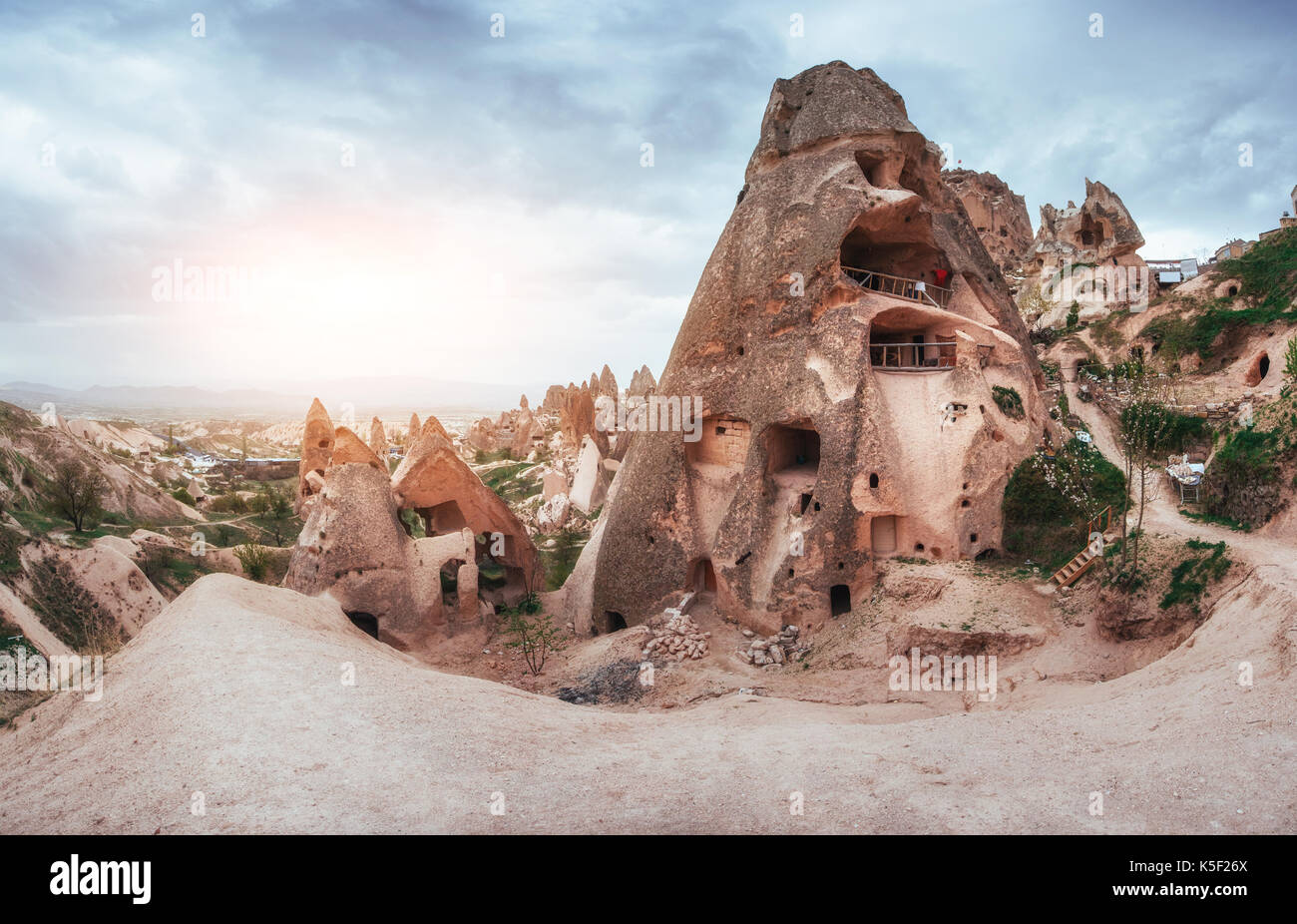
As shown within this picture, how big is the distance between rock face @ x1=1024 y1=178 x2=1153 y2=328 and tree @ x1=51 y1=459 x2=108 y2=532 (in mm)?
43822

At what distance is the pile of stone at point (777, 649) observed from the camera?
1731 centimetres

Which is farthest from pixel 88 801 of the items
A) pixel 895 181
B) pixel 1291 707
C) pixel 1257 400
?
pixel 1257 400

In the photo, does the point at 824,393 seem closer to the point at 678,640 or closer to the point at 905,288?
the point at 905,288

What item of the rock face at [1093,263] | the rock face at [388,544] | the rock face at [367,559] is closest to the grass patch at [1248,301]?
the rock face at [1093,263]

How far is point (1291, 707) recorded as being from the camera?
7.23m

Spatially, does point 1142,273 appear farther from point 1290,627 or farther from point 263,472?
point 263,472

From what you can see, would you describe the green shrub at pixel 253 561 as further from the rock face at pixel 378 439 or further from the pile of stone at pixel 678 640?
the rock face at pixel 378 439

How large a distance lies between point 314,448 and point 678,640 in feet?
91.8

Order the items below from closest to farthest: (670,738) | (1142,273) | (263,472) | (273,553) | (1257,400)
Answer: (670,738) → (1257,400) → (273,553) → (1142,273) → (263,472)

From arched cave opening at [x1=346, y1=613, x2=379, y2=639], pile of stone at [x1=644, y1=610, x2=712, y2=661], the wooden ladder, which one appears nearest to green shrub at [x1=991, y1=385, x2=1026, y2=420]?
the wooden ladder

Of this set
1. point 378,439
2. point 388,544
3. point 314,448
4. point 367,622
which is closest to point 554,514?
point 314,448

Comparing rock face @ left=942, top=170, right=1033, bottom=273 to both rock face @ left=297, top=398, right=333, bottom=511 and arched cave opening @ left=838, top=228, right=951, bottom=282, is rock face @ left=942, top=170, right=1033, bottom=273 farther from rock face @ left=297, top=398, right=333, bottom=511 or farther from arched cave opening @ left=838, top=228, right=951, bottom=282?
rock face @ left=297, top=398, right=333, bottom=511

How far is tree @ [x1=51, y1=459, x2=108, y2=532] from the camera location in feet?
79.5
